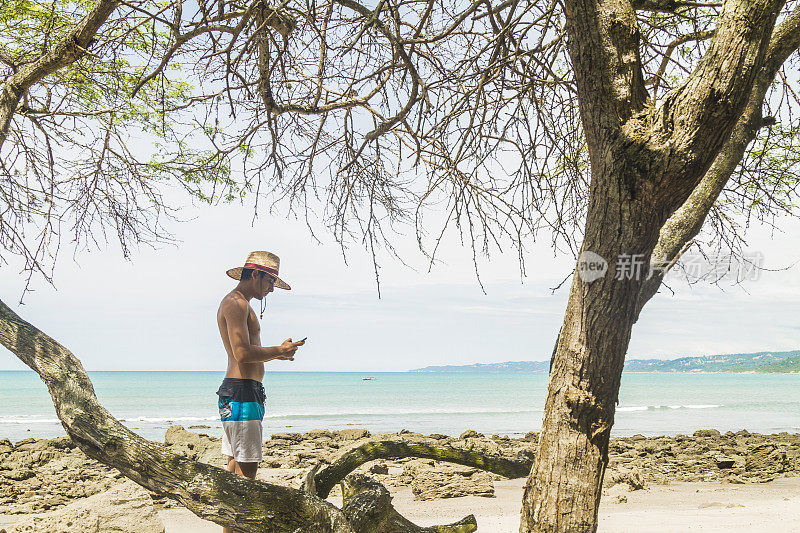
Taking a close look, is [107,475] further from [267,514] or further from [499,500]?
[267,514]

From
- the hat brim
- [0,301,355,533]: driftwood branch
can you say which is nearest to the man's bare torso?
the hat brim

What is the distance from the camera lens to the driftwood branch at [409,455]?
324 centimetres

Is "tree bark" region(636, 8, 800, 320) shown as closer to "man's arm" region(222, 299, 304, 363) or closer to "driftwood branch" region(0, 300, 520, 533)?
"driftwood branch" region(0, 300, 520, 533)

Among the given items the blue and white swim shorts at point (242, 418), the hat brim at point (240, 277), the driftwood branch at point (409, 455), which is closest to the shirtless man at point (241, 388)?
the blue and white swim shorts at point (242, 418)

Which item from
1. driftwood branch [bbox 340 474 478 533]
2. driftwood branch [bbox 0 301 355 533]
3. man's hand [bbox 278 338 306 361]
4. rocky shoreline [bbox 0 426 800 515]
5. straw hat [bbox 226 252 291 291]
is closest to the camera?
driftwood branch [bbox 0 301 355 533]

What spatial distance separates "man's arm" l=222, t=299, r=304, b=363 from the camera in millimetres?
3562

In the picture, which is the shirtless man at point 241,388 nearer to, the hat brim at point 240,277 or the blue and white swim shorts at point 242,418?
the blue and white swim shorts at point 242,418

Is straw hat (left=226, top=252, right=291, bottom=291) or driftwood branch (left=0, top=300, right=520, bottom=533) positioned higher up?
straw hat (left=226, top=252, right=291, bottom=291)

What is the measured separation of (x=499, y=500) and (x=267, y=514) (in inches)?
195

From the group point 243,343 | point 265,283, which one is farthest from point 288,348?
point 265,283

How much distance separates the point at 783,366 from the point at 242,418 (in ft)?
422

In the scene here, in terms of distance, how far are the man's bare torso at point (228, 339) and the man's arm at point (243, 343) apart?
0.03 meters

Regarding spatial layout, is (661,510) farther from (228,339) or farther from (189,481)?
(189,481)

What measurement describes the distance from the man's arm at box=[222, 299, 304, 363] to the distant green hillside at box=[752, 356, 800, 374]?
120699mm
